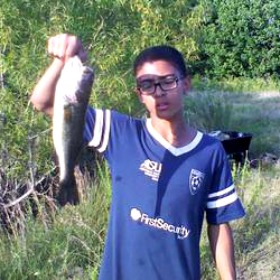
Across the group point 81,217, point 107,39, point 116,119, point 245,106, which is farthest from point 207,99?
point 116,119

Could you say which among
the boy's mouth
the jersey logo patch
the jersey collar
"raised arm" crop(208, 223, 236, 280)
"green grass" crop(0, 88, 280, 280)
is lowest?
"green grass" crop(0, 88, 280, 280)

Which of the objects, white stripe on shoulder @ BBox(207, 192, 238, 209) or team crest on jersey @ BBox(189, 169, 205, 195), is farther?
white stripe on shoulder @ BBox(207, 192, 238, 209)

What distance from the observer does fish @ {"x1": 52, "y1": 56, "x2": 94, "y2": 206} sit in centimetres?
233

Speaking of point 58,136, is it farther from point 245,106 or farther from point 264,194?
point 245,106

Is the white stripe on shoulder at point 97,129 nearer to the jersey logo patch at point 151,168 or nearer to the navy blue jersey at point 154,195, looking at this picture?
the navy blue jersey at point 154,195

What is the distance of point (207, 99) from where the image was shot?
34.5ft

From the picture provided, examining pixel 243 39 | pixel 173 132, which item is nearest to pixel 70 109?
pixel 173 132

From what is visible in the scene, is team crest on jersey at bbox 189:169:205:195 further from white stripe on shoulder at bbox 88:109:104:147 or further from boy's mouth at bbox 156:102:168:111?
white stripe on shoulder at bbox 88:109:104:147

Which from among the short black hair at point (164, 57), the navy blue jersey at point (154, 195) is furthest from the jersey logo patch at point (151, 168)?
the short black hair at point (164, 57)

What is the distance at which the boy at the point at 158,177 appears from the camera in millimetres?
2699

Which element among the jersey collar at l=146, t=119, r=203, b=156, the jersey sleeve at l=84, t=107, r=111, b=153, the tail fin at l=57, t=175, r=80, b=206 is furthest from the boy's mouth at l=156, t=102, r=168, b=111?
the tail fin at l=57, t=175, r=80, b=206

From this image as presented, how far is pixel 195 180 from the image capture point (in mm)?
2738

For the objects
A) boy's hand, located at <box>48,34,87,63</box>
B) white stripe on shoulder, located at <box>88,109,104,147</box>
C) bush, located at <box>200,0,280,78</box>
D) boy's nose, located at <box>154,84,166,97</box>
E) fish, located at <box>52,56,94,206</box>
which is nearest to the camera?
fish, located at <box>52,56,94,206</box>

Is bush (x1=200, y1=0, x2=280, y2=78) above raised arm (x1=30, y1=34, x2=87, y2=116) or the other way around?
above
